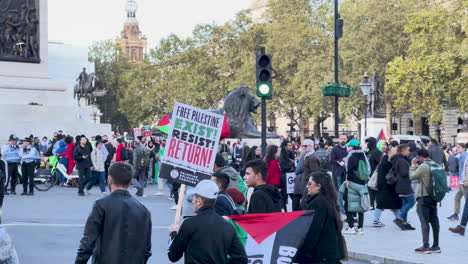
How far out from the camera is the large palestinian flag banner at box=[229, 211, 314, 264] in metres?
8.34

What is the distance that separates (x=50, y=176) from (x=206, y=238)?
2204 cm

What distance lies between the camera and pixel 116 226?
7020mm

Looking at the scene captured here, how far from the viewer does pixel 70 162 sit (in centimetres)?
2912

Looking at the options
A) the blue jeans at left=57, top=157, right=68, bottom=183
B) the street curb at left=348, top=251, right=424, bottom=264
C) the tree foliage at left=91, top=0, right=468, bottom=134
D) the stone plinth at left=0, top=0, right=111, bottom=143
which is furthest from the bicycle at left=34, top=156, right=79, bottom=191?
the tree foliage at left=91, top=0, right=468, bottom=134

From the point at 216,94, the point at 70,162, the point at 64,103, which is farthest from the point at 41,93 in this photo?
the point at 216,94

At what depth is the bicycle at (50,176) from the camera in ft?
91.4

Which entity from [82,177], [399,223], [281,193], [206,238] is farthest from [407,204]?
[206,238]

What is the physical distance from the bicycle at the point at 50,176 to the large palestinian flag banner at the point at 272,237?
19652 millimetres

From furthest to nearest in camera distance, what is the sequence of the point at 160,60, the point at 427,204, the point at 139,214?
the point at 160,60
the point at 427,204
the point at 139,214

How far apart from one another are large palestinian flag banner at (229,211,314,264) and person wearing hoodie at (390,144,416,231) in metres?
8.78

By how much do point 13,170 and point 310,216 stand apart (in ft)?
59.2

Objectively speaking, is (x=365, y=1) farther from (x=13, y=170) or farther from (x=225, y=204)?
(x=225, y=204)

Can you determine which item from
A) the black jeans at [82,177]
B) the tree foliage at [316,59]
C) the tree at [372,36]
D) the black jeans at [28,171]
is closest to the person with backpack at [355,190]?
the black jeans at [82,177]

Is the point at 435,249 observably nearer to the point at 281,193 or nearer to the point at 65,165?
the point at 281,193
